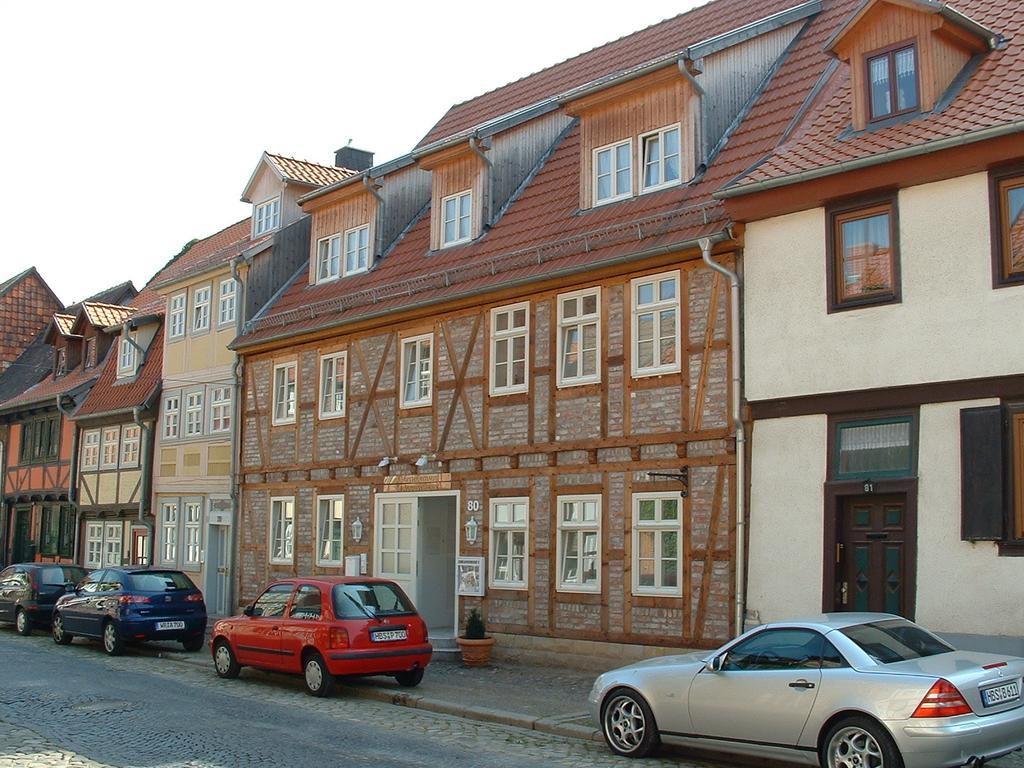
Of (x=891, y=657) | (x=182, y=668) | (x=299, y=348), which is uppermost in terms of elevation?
(x=299, y=348)

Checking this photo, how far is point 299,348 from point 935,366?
46.8ft

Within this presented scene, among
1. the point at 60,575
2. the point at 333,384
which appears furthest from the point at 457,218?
the point at 60,575

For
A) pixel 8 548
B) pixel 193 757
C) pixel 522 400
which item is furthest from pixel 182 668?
pixel 8 548

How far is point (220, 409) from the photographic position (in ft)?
88.7

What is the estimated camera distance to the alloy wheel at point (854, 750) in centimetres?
904

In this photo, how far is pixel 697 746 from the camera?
34.9ft

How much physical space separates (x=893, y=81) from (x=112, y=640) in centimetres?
1520

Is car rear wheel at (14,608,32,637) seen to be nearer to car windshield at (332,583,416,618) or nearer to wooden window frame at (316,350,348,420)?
wooden window frame at (316,350,348,420)

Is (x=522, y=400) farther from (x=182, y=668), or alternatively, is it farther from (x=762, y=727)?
(x=762, y=727)

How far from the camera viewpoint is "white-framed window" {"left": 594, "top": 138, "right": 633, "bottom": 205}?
1864cm

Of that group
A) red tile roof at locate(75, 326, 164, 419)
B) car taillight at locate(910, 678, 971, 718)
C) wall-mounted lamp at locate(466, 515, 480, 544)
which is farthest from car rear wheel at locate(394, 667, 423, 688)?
red tile roof at locate(75, 326, 164, 419)

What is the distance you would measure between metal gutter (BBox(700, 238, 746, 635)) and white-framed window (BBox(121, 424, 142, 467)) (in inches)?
774

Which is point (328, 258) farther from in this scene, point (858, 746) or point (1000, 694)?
point (1000, 694)

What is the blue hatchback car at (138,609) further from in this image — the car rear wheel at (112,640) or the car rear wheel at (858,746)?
the car rear wheel at (858,746)
